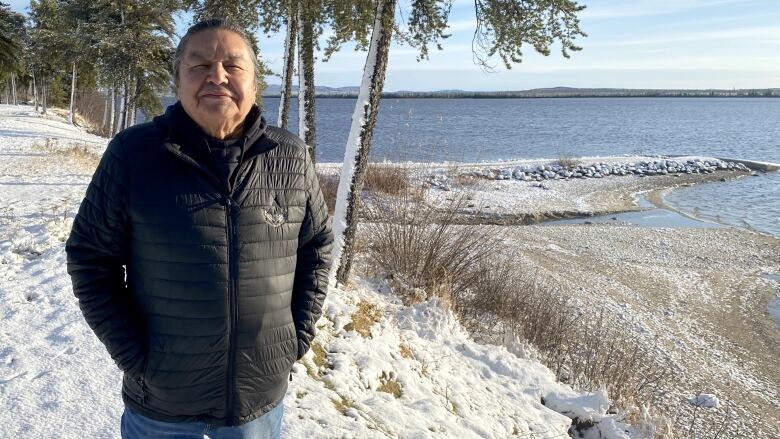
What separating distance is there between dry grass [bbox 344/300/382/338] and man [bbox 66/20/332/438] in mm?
3746

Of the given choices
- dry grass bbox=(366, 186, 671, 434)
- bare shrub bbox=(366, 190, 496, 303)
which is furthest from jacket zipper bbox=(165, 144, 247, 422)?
bare shrub bbox=(366, 190, 496, 303)

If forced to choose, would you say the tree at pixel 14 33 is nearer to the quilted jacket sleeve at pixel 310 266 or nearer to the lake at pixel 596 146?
the lake at pixel 596 146

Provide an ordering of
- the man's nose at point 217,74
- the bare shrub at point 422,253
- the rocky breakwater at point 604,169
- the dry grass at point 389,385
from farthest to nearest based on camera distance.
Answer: the rocky breakwater at point 604,169 < the bare shrub at point 422,253 < the dry grass at point 389,385 < the man's nose at point 217,74

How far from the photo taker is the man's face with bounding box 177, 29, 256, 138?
2.05 meters

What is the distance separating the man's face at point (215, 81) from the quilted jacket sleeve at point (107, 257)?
1.03 feet

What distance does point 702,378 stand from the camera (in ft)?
28.6

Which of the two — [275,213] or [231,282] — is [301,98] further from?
[231,282]

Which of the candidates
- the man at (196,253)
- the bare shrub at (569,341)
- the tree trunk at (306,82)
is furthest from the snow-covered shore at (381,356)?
the tree trunk at (306,82)

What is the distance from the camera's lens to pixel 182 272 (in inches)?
76.9

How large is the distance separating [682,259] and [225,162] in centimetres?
1639

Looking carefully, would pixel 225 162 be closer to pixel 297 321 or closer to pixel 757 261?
pixel 297 321

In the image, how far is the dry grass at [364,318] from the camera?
19.6 feet

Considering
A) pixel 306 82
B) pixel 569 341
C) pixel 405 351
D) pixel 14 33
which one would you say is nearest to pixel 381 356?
pixel 405 351

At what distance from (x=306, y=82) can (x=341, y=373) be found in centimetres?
611
